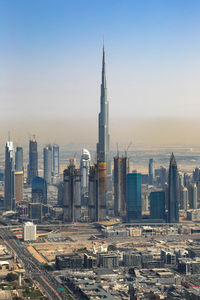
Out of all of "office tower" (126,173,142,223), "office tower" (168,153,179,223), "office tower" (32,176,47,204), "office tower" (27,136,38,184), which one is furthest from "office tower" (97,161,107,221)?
"office tower" (27,136,38,184)

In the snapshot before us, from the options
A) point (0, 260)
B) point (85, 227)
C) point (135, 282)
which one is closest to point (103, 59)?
point (85, 227)

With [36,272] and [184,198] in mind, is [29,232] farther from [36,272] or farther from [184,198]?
[184,198]

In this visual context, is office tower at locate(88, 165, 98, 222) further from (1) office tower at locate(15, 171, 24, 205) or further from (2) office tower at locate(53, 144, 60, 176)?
(2) office tower at locate(53, 144, 60, 176)

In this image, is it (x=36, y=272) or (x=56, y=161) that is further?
(x=56, y=161)

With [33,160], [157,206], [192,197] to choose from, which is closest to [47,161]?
[33,160]

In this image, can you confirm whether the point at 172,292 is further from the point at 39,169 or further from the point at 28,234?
the point at 39,169
